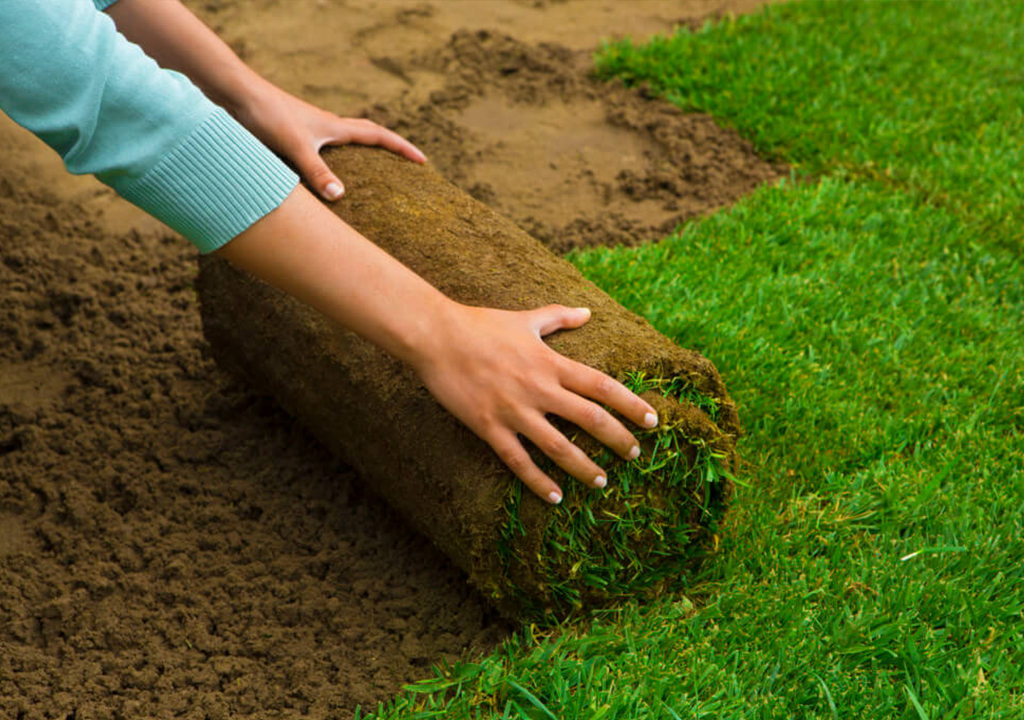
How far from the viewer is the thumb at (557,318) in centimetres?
228

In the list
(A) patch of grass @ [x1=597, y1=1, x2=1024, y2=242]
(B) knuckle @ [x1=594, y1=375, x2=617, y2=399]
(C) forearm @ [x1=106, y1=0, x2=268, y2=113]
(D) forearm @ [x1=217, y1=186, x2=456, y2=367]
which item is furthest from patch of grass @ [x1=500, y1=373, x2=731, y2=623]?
(A) patch of grass @ [x1=597, y1=1, x2=1024, y2=242]

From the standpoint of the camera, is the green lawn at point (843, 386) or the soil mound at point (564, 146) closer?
the green lawn at point (843, 386)

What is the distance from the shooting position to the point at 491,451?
7.30 feet

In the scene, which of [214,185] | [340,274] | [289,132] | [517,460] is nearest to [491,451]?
[517,460]

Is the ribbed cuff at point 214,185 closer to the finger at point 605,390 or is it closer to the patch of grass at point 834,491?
the finger at point 605,390

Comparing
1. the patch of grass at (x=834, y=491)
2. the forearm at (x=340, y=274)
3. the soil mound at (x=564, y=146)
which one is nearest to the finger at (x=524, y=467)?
the forearm at (x=340, y=274)

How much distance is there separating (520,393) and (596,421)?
165 mm

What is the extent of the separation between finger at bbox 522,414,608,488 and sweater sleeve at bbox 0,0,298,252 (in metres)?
0.66

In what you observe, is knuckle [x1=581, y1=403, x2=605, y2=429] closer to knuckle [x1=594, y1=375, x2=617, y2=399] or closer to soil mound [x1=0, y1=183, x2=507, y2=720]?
knuckle [x1=594, y1=375, x2=617, y2=399]

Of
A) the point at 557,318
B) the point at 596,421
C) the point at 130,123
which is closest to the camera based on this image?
the point at 130,123

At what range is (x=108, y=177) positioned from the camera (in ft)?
6.34

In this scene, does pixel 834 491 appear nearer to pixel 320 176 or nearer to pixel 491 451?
pixel 491 451

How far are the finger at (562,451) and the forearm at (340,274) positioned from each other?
10.3 inches

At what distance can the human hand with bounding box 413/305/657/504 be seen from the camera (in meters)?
2.09
